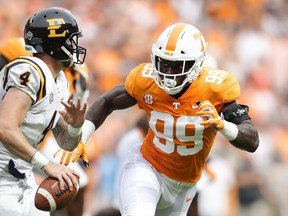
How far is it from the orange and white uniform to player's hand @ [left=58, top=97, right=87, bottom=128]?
0.72 m

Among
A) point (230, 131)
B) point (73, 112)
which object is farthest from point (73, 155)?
point (230, 131)

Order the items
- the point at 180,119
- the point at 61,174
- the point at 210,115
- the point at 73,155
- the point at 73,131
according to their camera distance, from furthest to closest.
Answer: the point at 180,119, the point at 73,155, the point at 73,131, the point at 210,115, the point at 61,174

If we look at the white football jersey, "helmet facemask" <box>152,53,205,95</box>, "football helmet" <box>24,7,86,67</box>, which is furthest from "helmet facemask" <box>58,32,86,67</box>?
"helmet facemask" <box>152,53,205,95</box>

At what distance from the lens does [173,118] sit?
5602 mm

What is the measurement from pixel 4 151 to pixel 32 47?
26.0 inches

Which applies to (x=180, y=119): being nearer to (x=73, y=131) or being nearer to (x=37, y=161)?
(x=73, y=131)

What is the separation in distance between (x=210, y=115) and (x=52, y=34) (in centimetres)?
107

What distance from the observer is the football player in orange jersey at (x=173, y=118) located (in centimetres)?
548

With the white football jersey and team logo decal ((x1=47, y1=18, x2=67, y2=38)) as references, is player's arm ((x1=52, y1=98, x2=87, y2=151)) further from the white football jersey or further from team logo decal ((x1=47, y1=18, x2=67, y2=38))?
team logo decal ((x1=47, y1=18, x2=67, y2=38))

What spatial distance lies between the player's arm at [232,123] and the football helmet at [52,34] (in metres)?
0.90

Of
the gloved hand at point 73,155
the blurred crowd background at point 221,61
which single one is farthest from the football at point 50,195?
the blurred crowd background at point 221,61

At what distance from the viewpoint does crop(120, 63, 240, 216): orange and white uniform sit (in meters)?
5.53

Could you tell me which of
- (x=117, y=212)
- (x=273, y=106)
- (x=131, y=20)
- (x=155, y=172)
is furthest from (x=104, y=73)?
(x=155, y=172)

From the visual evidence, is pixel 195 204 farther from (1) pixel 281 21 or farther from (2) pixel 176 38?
(1) pixel 281 21
